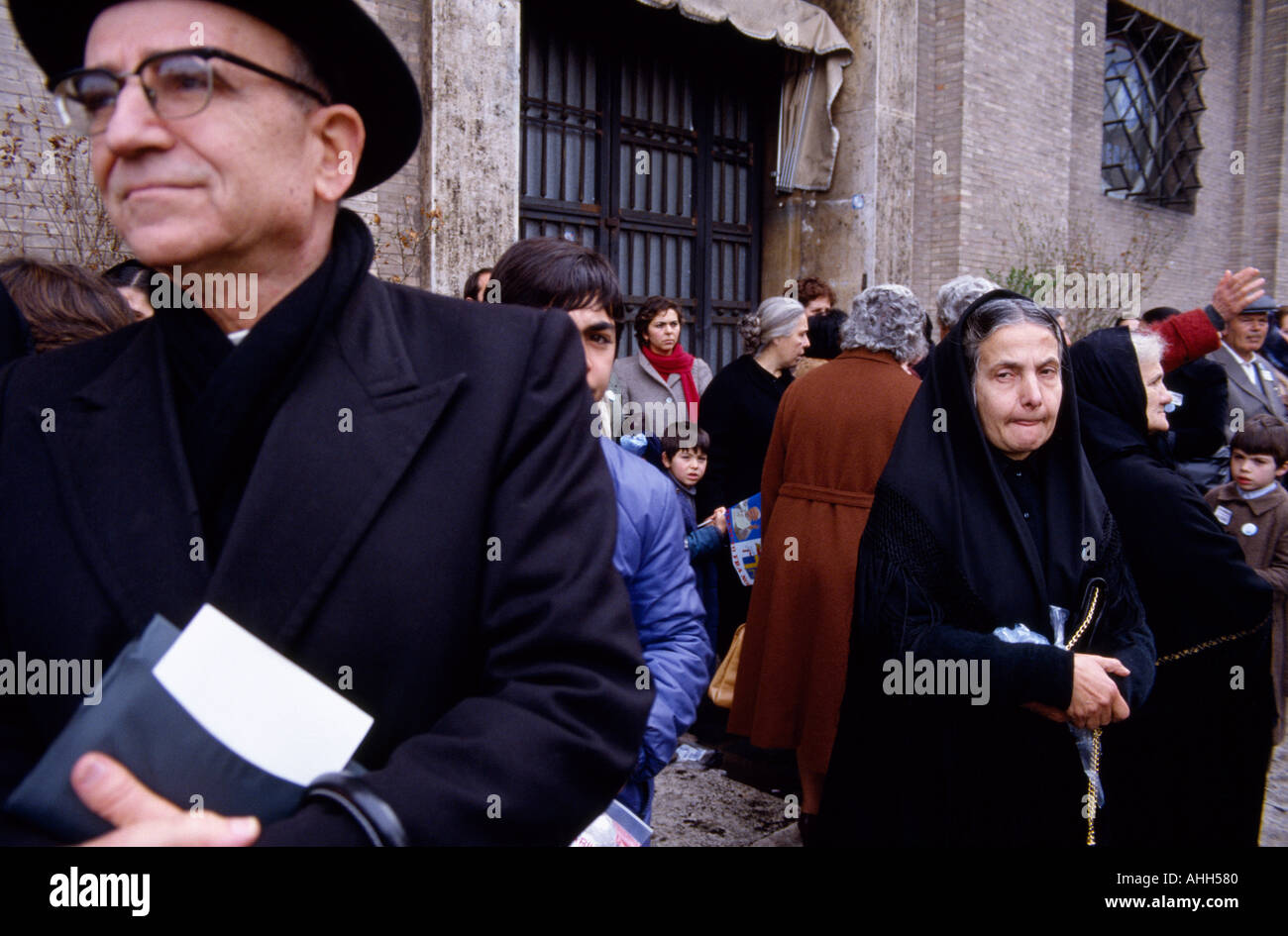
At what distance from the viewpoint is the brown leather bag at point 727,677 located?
4.35 metres

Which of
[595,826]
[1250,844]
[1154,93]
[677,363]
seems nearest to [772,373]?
[677,363]

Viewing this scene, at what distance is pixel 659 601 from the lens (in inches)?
89.4

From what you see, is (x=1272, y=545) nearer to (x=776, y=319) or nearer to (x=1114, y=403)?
(x=1114, y=403)

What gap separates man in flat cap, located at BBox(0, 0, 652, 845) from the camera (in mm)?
1130

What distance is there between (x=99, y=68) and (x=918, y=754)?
2323 mm

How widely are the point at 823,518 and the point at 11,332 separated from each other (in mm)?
2810

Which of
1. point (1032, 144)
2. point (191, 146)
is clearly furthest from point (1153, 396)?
point (1032, 144)

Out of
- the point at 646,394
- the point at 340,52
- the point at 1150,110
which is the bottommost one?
the point at 646,394

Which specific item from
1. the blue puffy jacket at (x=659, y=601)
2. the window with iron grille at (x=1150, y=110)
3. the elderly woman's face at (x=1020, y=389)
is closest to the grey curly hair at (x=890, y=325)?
the elderly woman's face at (x=1020, y=389)

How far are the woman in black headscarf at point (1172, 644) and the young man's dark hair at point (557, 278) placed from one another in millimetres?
1703

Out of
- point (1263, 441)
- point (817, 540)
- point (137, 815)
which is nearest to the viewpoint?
point (137, 815)

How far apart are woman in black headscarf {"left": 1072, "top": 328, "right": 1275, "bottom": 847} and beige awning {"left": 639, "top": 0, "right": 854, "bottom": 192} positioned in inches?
237

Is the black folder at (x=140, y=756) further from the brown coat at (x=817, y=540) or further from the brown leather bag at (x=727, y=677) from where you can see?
the brown leather bag at (x=727, y=677)
